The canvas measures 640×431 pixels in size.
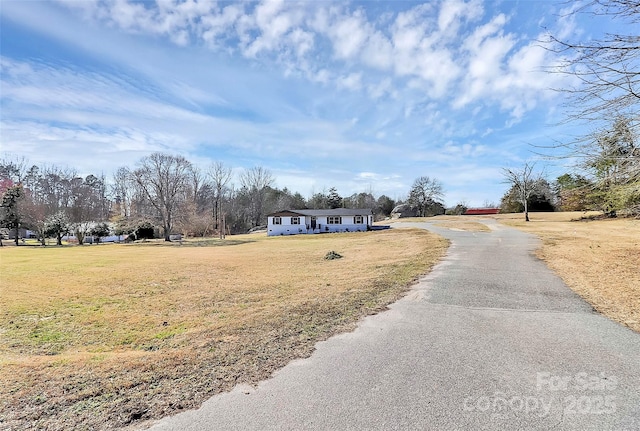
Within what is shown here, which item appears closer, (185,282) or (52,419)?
(52,419)

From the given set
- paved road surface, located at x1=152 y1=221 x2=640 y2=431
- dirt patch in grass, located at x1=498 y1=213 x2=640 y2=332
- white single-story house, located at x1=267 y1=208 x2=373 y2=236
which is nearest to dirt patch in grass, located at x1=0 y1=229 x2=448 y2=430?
paved road surface, located at x1=152 y1=221 x2=640 y2=431

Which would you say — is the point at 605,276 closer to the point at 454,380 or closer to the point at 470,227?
the point at 454,380

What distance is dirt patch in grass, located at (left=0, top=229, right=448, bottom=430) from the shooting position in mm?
2859

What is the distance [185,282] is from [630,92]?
38.7 ft

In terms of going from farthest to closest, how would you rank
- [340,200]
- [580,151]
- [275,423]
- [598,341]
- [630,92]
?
[340,200], [580,151], [630,92], [598,341], [275,423]

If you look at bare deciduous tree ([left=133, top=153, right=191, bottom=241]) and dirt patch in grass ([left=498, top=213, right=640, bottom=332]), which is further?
bare deciduous tree ([left=133, top=153, right=191, bottom=241])

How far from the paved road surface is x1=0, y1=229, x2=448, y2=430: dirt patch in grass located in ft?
1.39

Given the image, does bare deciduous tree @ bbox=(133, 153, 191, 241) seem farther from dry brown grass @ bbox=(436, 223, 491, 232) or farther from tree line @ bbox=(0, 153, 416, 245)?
dry brown grass @ bbox=(436, 223, 491, 232)

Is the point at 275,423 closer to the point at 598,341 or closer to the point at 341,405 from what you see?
the point at 341,405

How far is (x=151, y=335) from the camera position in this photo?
5352 mm

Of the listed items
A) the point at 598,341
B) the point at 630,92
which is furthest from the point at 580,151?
the point at 598,341

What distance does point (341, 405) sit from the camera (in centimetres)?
267

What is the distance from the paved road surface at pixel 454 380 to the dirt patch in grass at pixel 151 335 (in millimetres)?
423

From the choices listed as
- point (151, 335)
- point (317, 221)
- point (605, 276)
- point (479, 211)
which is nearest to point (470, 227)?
point (317, 221)
